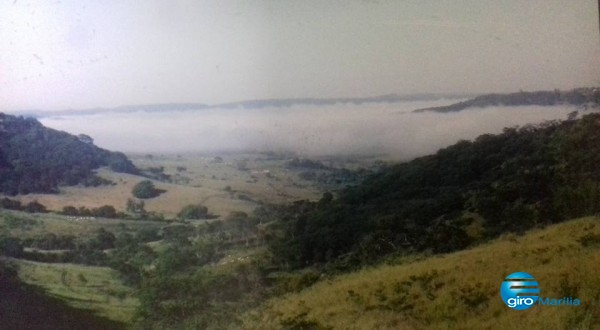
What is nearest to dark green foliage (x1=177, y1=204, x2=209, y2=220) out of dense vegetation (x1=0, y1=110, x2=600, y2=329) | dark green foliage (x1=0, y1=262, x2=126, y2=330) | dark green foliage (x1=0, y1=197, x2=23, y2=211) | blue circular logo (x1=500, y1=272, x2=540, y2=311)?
dense vegetation (x1=0, y1=110, x2=600, y2=329)

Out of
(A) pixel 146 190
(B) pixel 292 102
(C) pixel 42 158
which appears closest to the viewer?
(B) pixel 292 102

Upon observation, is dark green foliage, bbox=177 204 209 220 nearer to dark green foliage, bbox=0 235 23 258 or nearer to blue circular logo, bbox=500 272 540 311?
dark green foliage, bbox=0 235 23 258

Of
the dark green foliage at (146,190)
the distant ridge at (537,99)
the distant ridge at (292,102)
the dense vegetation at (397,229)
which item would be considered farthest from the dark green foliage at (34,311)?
the distant ridge at (537,99)

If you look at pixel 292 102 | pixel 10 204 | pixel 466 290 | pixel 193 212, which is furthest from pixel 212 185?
pixel 466 290

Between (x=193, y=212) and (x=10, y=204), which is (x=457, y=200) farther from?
(x=10, y=204)

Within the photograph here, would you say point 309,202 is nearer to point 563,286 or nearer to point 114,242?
point 114,242

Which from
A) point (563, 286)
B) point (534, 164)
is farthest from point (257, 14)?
point (563, 286)

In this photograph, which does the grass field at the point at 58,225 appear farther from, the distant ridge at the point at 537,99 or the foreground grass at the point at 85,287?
the distant ridge at the point at 537,99
